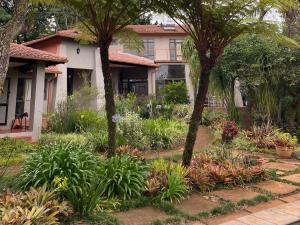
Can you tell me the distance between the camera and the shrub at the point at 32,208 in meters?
3.88

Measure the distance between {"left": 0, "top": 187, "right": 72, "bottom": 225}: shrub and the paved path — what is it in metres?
2.26

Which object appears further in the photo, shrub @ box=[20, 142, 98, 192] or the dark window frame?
the dark window frame

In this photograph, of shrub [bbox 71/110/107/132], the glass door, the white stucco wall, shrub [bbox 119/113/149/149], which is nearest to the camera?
shrub [bbox 119/113/149/149]

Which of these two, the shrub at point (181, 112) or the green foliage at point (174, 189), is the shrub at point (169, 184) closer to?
the green foliage at point (174, 189)

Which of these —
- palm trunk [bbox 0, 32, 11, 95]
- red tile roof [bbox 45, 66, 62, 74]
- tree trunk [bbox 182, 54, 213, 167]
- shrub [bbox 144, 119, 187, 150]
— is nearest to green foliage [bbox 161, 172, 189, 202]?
tree trunk [bbox 182, 54, 213, 167]

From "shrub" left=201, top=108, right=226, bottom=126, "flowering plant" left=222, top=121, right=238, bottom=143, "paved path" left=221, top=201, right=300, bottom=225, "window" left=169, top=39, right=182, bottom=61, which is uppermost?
"window" left=169, top=39, right=182, bottom=61

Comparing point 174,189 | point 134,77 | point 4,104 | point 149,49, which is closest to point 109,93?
point 174,189

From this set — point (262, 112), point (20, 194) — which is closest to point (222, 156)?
point (20, 194)

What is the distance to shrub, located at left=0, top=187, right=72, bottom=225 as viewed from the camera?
12.7 feet

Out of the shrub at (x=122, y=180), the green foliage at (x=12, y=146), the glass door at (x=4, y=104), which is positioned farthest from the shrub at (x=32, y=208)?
the glass door at (x=4, y=104)

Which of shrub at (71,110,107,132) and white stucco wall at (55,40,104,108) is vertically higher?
white stucco wall at (55,40,104,108)

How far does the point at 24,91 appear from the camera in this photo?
1568cm

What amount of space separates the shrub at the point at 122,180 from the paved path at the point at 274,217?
60.6 inches

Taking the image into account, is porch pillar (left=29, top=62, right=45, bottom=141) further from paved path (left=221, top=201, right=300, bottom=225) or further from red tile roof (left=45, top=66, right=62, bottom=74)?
paved path (left=221, top=201, right=300, bottom=225)
